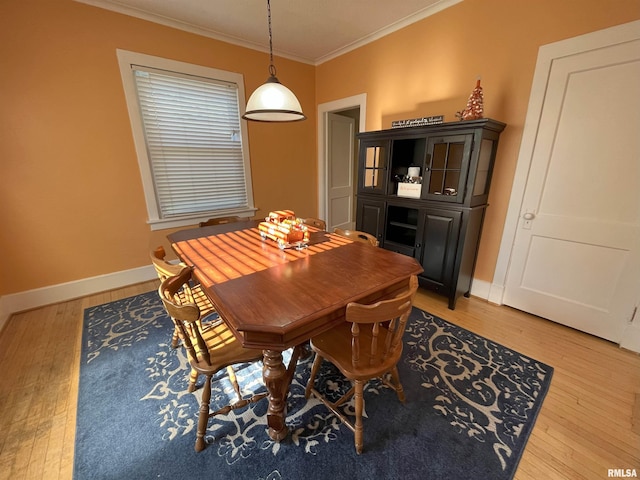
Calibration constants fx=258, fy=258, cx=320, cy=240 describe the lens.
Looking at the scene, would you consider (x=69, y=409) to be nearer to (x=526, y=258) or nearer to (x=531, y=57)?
(x=526, y=258)

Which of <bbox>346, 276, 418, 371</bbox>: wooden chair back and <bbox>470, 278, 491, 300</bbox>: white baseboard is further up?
<bbox>346, 276, 418, 371</bbox>: wooden chair back

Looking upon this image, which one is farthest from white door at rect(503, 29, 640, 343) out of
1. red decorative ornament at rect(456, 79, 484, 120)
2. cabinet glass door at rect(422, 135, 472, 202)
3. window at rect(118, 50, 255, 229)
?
window at rect(118, 50, 255, 229)

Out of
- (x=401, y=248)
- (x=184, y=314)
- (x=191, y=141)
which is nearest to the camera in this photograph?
(x=184, y=314)

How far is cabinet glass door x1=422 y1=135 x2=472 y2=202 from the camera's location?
2.22 meters

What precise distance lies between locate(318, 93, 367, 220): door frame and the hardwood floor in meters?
2.52

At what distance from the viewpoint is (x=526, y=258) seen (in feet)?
7.68

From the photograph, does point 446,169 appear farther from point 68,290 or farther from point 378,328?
point 68,290

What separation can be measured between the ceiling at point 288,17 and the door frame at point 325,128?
2.11ft

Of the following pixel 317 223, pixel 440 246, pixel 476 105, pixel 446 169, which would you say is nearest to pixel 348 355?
pixel 317 223

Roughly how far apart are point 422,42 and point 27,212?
412 cm

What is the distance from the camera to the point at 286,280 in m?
1.33

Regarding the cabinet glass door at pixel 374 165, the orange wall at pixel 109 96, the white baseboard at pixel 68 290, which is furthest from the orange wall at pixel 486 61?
the white baseboard at pixel 68 290

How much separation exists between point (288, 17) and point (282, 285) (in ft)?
9.19

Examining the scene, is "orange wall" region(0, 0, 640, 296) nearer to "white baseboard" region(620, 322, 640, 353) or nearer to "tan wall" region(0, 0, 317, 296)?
"tan wall" region(0, 0, 317, 296)
